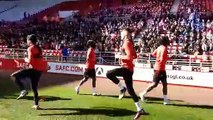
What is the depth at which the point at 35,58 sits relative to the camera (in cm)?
1148

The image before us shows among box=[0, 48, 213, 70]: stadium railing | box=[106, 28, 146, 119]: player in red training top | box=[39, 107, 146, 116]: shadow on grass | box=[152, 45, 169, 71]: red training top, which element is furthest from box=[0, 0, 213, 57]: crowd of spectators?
box=[106, 28, 146, 119]: player in red training top

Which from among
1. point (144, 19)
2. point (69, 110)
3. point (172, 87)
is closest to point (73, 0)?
point (144, 19)

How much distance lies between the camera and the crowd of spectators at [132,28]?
934 inches

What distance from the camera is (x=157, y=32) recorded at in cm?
2575

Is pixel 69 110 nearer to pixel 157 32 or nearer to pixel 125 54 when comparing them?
pixel 125 54

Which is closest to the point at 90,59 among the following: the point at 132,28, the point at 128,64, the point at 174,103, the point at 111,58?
the point at 174,103

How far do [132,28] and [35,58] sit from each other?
17.4 meters

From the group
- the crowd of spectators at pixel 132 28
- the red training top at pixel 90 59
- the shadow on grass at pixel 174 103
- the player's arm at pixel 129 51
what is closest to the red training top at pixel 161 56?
the shadow on grass at pixel 174 103

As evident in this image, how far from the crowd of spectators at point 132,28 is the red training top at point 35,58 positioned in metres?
11.0

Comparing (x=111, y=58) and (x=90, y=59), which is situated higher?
(x=90, y=59)

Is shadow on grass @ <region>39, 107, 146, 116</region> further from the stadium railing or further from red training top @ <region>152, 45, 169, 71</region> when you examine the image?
the stadium railing

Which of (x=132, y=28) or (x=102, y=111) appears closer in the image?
(x=102, y=111)

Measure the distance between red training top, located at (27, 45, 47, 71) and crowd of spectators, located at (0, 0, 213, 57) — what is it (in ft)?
36.1

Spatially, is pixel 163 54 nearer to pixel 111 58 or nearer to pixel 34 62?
pixel 34 62
